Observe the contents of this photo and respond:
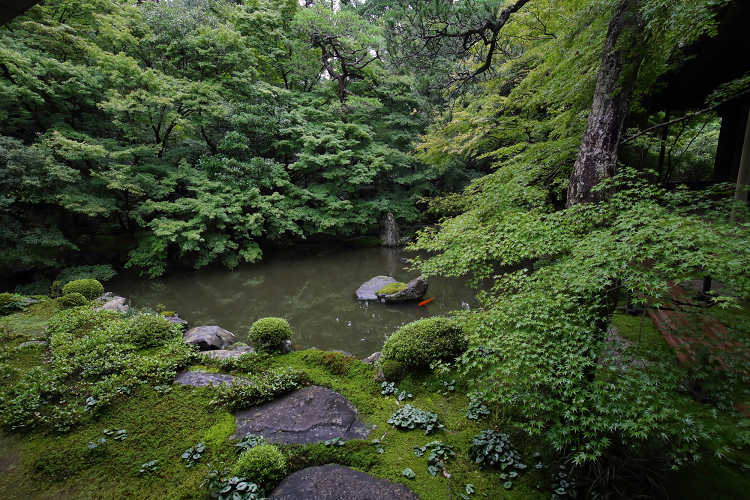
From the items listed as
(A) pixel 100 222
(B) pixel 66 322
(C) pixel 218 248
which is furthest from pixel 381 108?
(B) pixel 66 322

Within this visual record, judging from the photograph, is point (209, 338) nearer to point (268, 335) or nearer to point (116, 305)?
point (268, 335)

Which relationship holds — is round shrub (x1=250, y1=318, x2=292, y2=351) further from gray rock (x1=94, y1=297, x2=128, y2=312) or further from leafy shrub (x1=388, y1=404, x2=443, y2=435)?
gray rock (x1=94, y1=297, x2=128, y2=312)

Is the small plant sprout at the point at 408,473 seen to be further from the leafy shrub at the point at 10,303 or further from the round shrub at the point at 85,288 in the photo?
the leafy shrub at the point at 10,303

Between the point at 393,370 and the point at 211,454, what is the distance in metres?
1.99

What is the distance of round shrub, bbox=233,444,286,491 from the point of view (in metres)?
2.31

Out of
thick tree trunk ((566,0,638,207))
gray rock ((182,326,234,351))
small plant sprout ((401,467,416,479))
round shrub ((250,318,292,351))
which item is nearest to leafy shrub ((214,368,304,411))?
round shrub ((250,318,292,351))

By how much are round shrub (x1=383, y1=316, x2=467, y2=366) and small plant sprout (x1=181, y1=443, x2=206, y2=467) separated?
2.11 m

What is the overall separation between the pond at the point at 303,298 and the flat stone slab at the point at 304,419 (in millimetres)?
2512

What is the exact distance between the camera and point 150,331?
4559mm

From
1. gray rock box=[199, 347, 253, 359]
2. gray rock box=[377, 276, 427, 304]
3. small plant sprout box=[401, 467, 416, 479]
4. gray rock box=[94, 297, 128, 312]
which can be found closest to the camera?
small plant sprout box=[401, 467, 416, 479]

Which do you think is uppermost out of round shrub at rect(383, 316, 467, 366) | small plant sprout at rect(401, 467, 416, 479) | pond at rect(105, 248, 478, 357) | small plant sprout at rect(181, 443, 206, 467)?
round shrub at rect(383, 316, 467, 366)

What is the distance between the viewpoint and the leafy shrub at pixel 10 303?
6004mm

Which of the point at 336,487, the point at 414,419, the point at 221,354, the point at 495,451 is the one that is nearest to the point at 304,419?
the point at 336,487

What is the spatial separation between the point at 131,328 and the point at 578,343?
18.4ft
